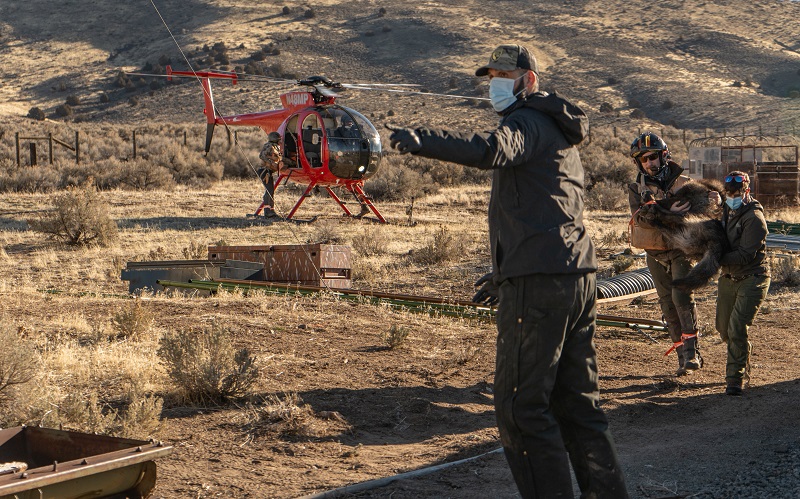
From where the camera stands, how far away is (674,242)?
9320mm

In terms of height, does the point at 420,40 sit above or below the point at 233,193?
above

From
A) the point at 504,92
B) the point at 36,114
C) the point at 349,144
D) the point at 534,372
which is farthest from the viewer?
the point at 36,114

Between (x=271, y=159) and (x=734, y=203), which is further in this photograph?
(x=271, y=159)

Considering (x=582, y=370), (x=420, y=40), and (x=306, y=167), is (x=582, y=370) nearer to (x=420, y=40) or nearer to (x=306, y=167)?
(x=306, y=167)

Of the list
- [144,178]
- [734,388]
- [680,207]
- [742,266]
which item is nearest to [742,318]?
[742,266]

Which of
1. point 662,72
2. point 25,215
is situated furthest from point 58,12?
point 25,215

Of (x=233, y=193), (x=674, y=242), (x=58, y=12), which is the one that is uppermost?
(x=58, y=12)

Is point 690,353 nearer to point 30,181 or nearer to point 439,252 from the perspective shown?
point 439,252

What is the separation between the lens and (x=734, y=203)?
9242mm

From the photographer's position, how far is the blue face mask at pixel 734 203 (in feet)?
30.3

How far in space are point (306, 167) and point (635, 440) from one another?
17850mm

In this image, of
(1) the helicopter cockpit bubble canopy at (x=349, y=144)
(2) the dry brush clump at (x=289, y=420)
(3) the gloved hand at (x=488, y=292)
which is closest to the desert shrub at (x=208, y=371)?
(2) the dry brush clump at (x=289, y=420)

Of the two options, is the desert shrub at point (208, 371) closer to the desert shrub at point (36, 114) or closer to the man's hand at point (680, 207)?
the man's hand at point (680, 207)

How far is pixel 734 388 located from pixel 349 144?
52.8ft
